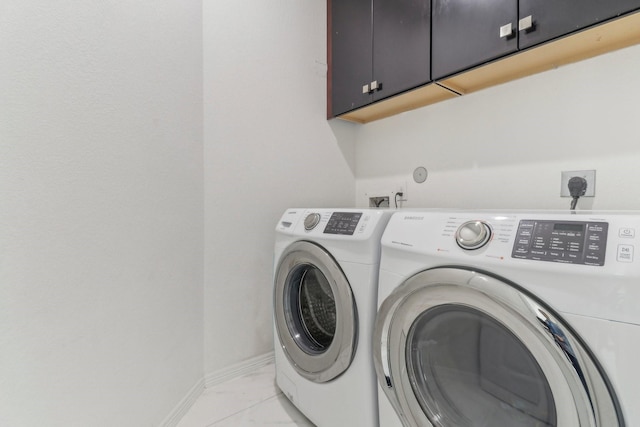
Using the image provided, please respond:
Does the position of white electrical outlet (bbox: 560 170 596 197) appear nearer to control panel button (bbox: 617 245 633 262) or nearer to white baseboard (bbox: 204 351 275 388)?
control panel button (bbox: 617 245 633 262)

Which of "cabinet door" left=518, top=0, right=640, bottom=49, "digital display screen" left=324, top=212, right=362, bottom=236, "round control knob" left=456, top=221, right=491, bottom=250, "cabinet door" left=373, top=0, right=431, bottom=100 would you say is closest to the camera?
"round control knob" left=456, top=221, right=491, bottom=250

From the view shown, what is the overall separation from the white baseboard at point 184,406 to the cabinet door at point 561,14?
1.97 m

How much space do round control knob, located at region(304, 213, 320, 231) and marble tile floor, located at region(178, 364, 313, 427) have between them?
0.83 m

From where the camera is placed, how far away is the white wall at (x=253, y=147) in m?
1.43

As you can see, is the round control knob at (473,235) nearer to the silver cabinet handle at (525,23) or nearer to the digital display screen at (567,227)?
the digital display screen at (567,227)

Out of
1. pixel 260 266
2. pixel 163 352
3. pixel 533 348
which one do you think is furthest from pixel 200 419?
pixel 533 348

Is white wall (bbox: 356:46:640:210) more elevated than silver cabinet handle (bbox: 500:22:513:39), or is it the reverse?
silver cabinet handle (bbox: 500:22:513:39)

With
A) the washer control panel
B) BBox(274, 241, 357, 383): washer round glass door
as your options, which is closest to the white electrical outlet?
the washer control panel

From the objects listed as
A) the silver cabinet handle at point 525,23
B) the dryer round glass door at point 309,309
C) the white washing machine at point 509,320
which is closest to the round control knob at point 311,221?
the dryer round glass door at point 309,309

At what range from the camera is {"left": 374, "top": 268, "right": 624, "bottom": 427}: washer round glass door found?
1.72 ft

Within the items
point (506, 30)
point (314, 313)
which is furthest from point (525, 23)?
point (314, 313)

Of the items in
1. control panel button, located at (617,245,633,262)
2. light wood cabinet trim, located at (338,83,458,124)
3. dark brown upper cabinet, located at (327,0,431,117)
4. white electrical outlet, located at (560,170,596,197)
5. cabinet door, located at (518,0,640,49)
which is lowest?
control panel button, located at (617,245,633,262)

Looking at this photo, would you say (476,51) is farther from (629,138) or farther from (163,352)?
(163,352)

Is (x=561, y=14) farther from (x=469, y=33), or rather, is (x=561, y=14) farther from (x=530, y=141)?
(x=530, y=141)
